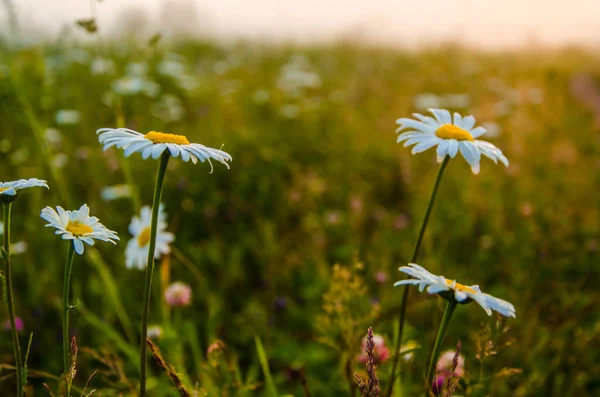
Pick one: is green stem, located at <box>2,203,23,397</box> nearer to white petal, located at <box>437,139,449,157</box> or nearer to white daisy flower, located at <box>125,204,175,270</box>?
white daisy flower, located at <box>125,204,175,270</box>

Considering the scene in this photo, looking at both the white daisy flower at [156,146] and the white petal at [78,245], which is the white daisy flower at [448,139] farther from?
the white petal at [78,245]

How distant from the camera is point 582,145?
428 cm

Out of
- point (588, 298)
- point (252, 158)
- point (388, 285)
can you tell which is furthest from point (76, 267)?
point (588, 298)

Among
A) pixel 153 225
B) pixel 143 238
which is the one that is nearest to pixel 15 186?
pixel 153 225

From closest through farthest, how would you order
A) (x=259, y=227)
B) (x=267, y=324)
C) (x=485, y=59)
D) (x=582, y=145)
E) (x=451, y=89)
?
(x=267, y=324) < (x=259, y=227) < (x=582, y=145) < (x=451, y=89) < (x=485, y=59)

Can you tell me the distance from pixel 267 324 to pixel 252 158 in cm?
146

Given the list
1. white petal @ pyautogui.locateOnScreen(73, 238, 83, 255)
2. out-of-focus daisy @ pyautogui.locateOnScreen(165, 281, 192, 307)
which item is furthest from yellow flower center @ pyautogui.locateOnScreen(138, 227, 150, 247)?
white petal @ pyautogui.locateOnScreen(73, 238, 83, 255)

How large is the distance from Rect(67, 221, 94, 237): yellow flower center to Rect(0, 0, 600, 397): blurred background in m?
0.32

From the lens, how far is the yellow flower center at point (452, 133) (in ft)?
3.73

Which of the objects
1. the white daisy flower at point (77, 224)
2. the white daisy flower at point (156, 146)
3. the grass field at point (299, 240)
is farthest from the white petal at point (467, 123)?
the white daisy flower at point (77, 224)

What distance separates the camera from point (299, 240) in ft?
8.79

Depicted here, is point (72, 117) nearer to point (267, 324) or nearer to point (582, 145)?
point (267, 324)

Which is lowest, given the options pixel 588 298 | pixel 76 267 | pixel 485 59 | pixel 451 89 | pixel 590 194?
pixel 76 267

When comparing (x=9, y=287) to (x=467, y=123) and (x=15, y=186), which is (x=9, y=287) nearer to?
(x=15, y=186)
